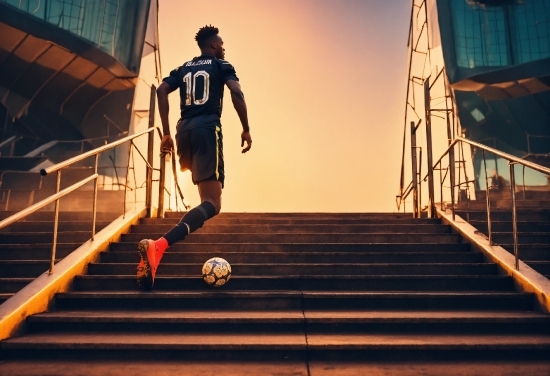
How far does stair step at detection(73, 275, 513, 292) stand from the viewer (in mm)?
3273

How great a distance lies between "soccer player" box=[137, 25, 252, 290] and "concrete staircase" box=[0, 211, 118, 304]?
949mm

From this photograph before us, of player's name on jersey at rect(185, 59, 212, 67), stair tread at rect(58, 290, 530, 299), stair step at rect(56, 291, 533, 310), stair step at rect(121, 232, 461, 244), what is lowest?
stair step at rect(56, 291, 533, 310)

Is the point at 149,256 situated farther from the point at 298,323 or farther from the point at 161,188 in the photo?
the point at 161,188

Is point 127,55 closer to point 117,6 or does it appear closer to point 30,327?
point 117,6

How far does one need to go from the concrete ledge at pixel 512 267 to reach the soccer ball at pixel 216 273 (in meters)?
1.94

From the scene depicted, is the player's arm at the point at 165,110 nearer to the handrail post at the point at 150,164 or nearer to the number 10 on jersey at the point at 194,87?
the number 10 on jersey at the point at 194,87

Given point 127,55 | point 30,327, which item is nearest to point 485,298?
A: point 30,327

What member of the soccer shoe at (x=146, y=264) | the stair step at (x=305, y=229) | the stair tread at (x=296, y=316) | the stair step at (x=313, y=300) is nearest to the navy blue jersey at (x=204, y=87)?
the soccer shoe at (x=146, y=264)

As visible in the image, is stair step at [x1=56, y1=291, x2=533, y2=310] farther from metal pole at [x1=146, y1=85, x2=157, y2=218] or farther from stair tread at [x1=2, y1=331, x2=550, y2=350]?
metal pole at [x1=146, y1=85, x2=157, y2=218]

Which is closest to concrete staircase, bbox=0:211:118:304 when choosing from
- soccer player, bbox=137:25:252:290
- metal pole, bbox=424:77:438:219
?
soccer player, bbox=137:25:252:290

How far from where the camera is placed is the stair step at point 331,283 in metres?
3.27

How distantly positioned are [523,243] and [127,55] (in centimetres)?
1058

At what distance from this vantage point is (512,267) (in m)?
3.31

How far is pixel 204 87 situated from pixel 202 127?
312 mm
